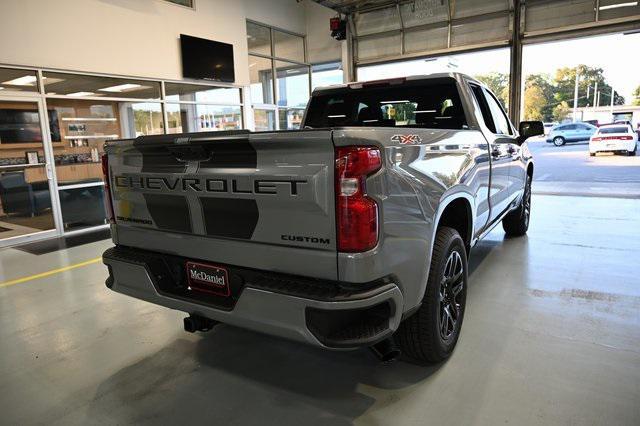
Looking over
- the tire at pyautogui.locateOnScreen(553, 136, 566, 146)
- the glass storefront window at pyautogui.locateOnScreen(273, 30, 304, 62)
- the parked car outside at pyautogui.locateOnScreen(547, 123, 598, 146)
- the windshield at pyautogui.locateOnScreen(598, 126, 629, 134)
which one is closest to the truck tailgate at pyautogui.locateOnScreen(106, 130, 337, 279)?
the glass storefront window at pyautogui.locateOnScreen(273, 30, 304, 62)

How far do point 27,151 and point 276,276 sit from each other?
20.6 feet

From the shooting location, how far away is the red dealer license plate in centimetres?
205

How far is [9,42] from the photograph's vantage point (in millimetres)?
6051

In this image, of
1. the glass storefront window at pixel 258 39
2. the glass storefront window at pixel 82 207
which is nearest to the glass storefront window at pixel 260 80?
the glass storefront window at pixel 258 39

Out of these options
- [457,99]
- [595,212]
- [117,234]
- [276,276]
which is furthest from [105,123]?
[595,212]

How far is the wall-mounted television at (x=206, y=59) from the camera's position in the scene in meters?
8.58

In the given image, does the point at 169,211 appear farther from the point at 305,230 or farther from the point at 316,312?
the point at 316,312

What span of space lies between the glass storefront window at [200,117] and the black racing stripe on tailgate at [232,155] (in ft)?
23.0

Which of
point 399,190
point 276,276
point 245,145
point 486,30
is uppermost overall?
point 486,30

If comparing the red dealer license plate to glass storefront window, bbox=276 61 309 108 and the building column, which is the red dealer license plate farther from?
glass storefront window, bbox=276 61 309 108

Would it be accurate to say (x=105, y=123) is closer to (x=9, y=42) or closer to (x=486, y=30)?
(x=9, y=42)

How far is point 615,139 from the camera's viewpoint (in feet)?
48.2

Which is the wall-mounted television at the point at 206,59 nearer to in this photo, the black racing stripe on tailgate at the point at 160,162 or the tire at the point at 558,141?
the black racing stripe on tailgate at the point at 160,162

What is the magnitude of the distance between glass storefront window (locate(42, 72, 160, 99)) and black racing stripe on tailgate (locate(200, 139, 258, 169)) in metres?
6.06
